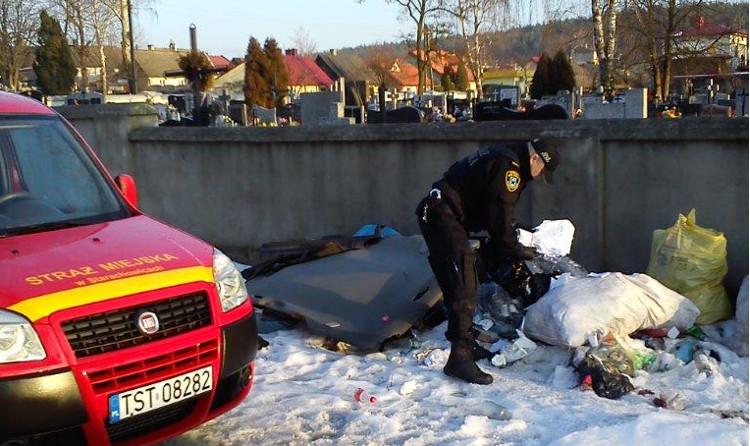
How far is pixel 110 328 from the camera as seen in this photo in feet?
11.4

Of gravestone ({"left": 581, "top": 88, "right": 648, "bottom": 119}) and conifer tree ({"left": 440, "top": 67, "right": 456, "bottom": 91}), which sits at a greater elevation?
conifer tree ({"left": 440, "top": 67, "right": 456, "bottom": 91})

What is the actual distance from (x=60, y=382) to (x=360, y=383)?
2.27 metres

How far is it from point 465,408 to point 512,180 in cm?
147

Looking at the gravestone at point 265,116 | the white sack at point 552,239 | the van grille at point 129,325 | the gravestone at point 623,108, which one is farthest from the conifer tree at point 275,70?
the van grille at point 129,325

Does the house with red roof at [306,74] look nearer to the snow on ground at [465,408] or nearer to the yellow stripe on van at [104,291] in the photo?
the snow on ground at [465,408]

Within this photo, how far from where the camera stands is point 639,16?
34.3 m

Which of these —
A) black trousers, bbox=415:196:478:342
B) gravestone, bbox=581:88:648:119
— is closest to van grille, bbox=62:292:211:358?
black trousers, bbox=415:196:478:342

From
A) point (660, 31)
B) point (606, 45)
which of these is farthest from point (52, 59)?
point (606, 45)

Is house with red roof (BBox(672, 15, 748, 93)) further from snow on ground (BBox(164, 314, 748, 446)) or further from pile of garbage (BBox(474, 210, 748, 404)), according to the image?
snow on ground (BBox(164, 314, 748, 446))

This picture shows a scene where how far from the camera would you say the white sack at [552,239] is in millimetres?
6227

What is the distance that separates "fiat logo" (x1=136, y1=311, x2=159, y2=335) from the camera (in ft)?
11.6

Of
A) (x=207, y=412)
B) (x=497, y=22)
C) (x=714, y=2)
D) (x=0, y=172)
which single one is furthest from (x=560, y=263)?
(x=497, y=22)

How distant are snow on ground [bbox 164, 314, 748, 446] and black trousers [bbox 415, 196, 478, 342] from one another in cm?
39

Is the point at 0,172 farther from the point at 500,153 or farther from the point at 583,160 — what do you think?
the point at 583,160
